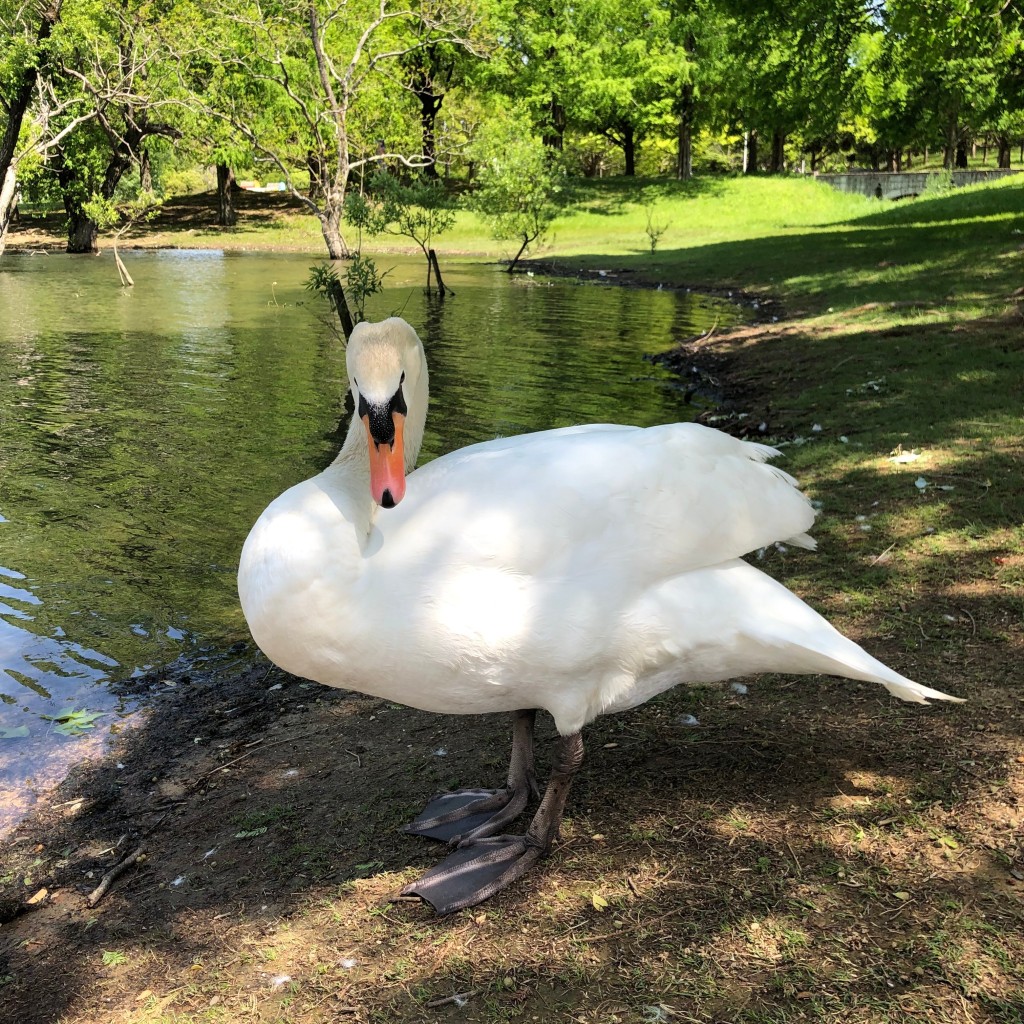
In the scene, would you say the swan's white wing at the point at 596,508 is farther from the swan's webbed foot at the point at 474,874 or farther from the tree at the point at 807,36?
the tree at the point at 807,36

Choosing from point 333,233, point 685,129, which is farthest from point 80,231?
point 685,129

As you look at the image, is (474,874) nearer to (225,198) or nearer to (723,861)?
(723,861)

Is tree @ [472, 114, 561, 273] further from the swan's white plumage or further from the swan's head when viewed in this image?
the swan's white plumage

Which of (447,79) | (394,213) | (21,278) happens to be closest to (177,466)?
(394,213)

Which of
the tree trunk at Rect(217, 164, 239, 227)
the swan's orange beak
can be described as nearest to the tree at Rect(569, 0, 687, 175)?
the tree trunk at Rect(217, 164, 239, 227)

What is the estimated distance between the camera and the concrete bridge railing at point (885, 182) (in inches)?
2085

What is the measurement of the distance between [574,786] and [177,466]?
764 cm

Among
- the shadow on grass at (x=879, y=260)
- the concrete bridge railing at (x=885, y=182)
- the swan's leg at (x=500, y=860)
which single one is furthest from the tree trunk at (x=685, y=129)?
the swan's leg at (x=500, y=860)

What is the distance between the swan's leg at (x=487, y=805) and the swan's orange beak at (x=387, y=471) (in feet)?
4.02

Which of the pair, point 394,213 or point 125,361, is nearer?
point 125,361

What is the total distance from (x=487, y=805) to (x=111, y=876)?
5.04ft

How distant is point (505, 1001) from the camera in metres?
2.74

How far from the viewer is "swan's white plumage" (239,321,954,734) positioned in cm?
303

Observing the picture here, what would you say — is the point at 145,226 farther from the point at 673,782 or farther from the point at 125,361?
the point at 673,782
